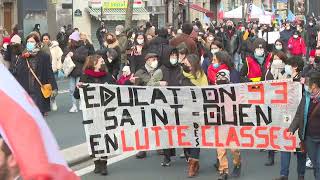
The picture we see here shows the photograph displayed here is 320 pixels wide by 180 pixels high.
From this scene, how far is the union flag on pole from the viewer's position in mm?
2100

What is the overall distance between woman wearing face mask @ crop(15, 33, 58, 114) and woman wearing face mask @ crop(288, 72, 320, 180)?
4.64 metres

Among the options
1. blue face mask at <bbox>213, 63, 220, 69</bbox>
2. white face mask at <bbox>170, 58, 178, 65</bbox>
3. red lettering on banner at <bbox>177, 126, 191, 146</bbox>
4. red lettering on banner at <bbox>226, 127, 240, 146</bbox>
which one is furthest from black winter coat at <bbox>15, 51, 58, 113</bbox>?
red lettering on banner at <bbox>226, 127, 240, 146</bbox>

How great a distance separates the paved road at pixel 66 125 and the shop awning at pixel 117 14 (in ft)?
80.8

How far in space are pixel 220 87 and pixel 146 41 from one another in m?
5.83

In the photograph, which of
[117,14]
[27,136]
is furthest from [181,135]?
[117,14]

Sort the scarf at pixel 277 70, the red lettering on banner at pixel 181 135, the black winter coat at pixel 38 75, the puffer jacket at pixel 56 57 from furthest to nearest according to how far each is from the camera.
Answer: the puffer jacket at pixel 56 57 < the black winter coat at pixel 38 75 < the scarf at pixel 277 70 < the red lettering on banner at pixel 181 135

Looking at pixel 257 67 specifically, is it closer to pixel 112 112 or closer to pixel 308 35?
pixel 112 112

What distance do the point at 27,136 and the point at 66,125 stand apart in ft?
38.5

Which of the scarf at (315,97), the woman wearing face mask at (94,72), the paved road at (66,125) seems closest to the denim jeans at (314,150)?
the scarf at (315,97)

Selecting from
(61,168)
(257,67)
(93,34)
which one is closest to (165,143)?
(257,67)

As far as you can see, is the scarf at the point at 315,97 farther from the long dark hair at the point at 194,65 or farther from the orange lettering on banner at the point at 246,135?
the long dark hair at the point at 194,65

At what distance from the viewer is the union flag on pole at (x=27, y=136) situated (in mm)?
2100

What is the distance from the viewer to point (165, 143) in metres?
9.29

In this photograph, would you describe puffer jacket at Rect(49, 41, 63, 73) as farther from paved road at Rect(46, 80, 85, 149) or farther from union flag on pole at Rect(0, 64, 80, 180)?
union flag on pole at Rect(0, 64, 80, 180)
